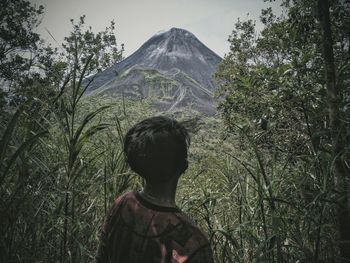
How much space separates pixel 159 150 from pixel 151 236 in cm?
29

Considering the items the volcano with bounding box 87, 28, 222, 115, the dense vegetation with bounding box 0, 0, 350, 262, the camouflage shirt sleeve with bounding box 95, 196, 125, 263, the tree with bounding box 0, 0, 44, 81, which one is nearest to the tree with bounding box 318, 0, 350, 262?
the dense vegetation with bounding box 0, 0, 350, 262

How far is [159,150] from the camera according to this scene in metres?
1.07

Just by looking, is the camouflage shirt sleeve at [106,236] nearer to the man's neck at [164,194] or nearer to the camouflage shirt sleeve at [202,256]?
the man's neck at [164,194]

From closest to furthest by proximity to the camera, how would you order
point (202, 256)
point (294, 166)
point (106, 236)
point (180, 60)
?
point (202, 256) → point (106, 236) → point (294, 166) → point (180, 60)

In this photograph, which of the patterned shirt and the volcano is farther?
the volcano

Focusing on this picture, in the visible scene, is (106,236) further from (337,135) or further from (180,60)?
(180,60)

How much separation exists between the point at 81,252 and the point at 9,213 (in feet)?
1.92

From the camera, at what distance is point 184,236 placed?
100 centimetres

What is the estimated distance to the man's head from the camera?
1.06 meters

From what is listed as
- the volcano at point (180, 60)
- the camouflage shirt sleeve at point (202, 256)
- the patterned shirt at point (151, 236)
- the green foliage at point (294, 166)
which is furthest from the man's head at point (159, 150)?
the volcano at point (180, 60)

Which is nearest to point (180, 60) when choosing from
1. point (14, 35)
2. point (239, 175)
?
point (14, 35)

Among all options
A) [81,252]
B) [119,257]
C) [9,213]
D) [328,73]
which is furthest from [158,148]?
[328,73]

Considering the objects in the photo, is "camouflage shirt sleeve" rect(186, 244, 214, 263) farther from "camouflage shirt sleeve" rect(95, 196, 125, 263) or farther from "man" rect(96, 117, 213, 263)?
"camouflage shirt sleeve" rect(95, 196, 125, 263)

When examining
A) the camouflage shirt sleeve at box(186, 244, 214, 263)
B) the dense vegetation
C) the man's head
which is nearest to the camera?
the camouflage shirt sleeve at box(186, 244, 214, 263)
